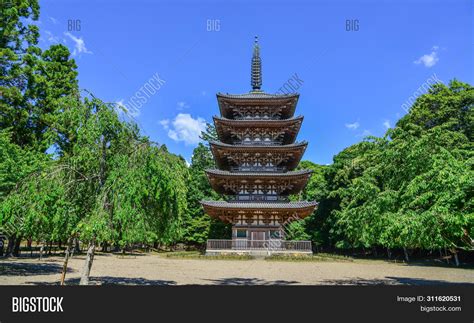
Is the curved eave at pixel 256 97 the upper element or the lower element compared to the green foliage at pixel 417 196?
upper

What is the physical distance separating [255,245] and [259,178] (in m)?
5.52

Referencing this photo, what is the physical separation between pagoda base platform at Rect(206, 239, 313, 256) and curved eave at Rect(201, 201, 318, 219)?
224 cm

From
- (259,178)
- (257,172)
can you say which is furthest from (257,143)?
(259,178)

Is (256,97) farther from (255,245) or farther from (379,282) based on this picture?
(379,282)

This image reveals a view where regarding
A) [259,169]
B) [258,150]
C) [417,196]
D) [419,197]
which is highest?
[258,150]

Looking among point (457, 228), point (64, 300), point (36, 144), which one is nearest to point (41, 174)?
point (64, 300)

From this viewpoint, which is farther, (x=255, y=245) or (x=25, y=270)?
(x=255, y=245)

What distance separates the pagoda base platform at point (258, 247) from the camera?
26.5m

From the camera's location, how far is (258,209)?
1046 inches

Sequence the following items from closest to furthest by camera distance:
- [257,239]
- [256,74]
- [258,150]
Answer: [257,239]
[258,150]
[256,74]

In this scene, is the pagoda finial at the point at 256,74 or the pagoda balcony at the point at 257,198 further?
the pagoda finial at the point at 256,74

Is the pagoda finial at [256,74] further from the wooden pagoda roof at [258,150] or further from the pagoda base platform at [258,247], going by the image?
the pagoda base platform at [258,247]

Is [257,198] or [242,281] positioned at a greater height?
[257,198]

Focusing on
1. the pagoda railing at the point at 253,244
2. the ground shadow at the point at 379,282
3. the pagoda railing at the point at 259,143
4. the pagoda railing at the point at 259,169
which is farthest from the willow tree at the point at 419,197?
the pagoda railing at the point at 259,143
